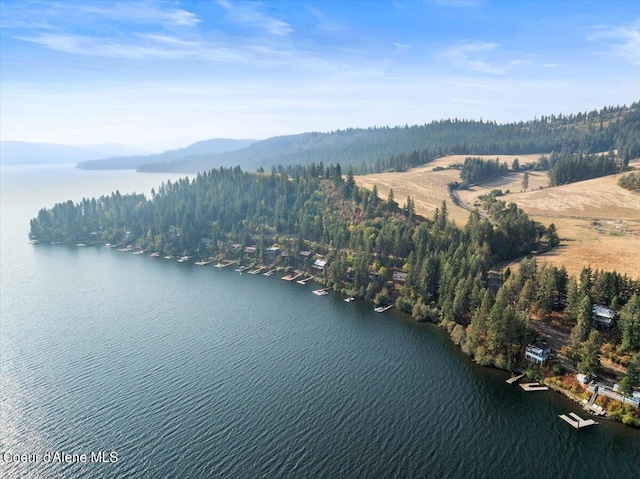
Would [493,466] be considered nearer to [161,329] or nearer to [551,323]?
[551,323]

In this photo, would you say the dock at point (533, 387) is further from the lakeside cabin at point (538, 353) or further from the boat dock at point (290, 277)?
the boat dock at point (290, 277)

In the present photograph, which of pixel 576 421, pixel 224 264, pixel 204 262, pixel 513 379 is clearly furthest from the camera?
pixel 204 262

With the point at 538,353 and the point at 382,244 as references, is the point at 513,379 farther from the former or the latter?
the point at 382,244

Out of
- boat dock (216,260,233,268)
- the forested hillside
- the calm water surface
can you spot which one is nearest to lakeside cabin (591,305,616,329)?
the forested hillside

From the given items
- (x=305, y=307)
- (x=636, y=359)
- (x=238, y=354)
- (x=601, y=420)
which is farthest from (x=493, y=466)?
(x=305, y=307)

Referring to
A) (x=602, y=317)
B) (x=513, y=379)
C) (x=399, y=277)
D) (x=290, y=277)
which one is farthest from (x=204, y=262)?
(x=602, y=317)

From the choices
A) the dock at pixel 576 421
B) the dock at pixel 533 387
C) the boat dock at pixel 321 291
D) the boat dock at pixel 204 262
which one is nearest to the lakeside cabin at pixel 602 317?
the dock at pixel 533 387
